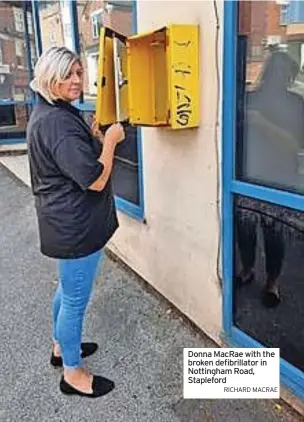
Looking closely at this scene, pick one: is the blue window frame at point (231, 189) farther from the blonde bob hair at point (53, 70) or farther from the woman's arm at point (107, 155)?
the blonde bob hair at point (53, 70)

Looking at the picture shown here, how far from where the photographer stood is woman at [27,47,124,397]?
1816 millimetres

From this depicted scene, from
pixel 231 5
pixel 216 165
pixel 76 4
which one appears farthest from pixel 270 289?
pixel 76 4

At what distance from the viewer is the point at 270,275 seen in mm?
2045

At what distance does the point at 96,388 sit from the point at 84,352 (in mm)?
321

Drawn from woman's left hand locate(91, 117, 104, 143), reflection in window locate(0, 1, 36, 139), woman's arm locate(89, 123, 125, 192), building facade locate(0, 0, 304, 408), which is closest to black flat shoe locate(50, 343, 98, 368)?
building facade locate(0, 0, 304, 408)

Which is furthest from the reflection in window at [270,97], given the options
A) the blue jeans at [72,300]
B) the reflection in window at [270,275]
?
the blue jeans at [72,300]

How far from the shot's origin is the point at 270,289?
2.06 m

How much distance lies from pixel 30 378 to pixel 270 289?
119 cm

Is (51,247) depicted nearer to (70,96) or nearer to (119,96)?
(70,96)

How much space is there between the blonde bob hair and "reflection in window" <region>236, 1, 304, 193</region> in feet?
2.21
